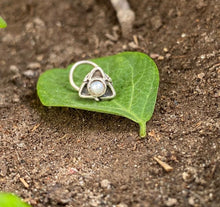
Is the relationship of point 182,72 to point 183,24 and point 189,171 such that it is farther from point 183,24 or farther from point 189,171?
point 189,171

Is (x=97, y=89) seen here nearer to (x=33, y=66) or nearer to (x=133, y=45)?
(x=133, y=45)

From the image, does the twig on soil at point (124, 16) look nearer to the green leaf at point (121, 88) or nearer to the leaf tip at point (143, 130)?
the green leaf at point (121, 88)

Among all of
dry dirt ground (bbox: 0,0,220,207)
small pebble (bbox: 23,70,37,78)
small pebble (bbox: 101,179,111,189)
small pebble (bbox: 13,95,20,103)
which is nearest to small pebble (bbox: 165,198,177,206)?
dry dirt ground (bbox: 0,0,220,207)

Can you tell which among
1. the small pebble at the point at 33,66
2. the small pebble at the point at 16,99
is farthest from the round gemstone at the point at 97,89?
the small pebble at the point at 33,66

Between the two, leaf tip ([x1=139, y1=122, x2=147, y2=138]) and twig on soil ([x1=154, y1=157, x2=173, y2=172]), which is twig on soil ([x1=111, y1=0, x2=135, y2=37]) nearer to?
leaf tip ([x1=139, y1=122, x2=147, y2=138])

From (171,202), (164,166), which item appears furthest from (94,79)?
(171,202)

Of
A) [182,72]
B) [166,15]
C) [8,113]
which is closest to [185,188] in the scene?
[182,72]
